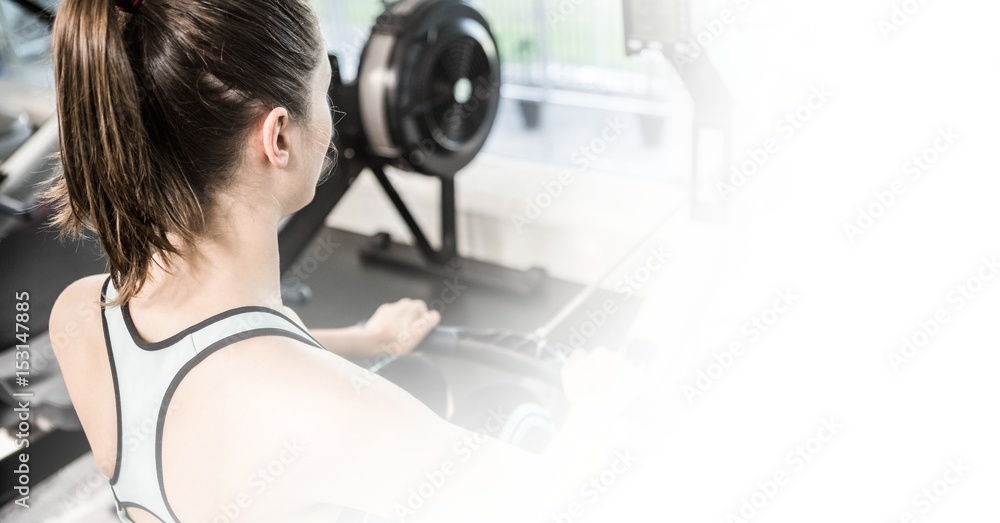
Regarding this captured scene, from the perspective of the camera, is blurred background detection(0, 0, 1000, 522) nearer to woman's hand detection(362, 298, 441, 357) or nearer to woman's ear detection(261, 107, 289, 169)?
woman's hand detection(362, 298, 441, 357)

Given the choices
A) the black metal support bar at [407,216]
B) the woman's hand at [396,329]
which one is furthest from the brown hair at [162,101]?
the black metal support bar at [407,216]

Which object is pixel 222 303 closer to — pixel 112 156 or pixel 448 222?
pixel 112 156

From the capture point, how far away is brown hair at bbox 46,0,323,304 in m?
0.81

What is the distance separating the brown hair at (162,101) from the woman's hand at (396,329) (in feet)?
1.85

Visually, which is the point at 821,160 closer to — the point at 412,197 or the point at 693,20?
the point at 693,20

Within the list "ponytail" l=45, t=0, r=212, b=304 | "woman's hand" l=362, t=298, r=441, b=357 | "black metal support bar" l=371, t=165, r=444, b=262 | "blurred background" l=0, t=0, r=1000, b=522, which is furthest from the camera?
"black metal support bar" l=371, t=165, r=444, b=262

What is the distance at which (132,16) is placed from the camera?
0.81 m

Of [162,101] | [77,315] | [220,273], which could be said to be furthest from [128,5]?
[77,315]

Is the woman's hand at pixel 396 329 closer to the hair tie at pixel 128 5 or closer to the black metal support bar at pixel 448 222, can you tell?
the hair tie at pixel 128 5

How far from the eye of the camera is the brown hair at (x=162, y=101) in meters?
0.81

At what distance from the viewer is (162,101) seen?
2.75ft

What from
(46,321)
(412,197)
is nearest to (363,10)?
(412,197)

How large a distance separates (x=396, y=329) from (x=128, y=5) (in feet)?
2.61

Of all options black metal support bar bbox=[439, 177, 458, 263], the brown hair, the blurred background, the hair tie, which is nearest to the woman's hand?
the blurred background
